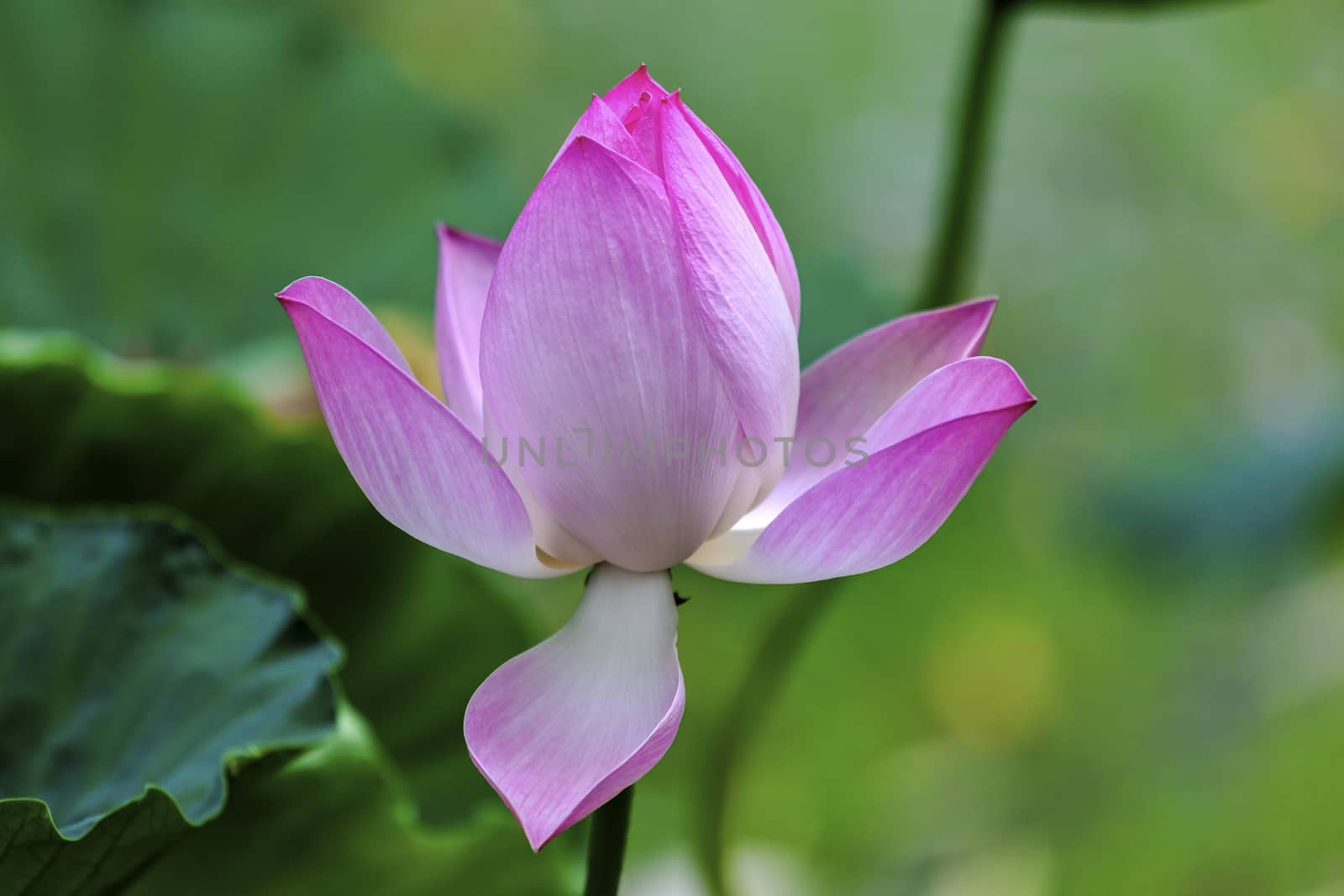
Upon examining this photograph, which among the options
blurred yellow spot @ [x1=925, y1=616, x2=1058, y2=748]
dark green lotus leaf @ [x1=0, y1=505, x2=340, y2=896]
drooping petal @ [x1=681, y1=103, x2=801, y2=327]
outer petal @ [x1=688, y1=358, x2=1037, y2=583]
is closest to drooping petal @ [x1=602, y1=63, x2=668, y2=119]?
drooping petal @ [x1=681, y1=103, x2=801, y2=327]

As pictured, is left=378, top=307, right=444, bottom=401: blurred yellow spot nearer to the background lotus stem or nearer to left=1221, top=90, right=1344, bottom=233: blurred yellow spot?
the background lotus stem

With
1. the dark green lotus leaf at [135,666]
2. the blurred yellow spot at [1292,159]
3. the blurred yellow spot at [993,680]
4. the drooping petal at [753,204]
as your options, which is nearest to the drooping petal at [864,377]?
the drooping petal at [753,204]

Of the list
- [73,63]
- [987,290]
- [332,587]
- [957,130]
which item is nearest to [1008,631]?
[987,290]

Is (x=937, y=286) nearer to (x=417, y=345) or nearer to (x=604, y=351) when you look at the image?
(x=417, y=345)

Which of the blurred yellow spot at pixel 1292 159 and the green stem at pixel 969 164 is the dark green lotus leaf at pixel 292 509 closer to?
the green stem at pixel 969 164

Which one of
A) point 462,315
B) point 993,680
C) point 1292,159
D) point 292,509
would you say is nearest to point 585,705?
point 462,315

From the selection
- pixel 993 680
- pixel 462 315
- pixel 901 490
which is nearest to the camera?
pixel 901 490
